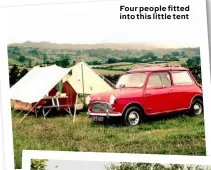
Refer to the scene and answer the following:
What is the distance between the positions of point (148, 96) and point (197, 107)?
17 centimetres

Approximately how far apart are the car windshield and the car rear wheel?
186 mm

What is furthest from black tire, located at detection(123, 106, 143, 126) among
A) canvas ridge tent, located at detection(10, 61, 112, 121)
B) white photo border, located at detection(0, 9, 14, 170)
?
white photo border, located at detection(0, 9, 14, 170)

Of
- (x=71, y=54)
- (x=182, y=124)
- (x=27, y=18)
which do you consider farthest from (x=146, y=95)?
(x=27, y=18)

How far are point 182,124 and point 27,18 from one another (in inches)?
25.3

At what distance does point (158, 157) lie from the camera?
6.73 ft

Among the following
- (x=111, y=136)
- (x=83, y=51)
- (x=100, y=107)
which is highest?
(x=83, y=51)

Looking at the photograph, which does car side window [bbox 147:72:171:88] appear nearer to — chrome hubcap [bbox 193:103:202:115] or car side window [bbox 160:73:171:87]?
car side window [bbox 160:73:171:87]

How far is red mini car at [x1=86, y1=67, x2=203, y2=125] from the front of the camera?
80.9 inches

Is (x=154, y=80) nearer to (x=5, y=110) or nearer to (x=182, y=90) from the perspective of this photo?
(x=182, y=90)

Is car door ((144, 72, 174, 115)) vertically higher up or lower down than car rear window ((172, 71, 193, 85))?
lower down

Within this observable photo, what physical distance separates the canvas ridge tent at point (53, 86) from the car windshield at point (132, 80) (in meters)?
0.05

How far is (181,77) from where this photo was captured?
6.78ft

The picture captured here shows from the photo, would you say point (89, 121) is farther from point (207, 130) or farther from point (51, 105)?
point (207, 130)

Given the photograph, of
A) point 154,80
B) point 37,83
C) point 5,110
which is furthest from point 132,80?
point 5,110
